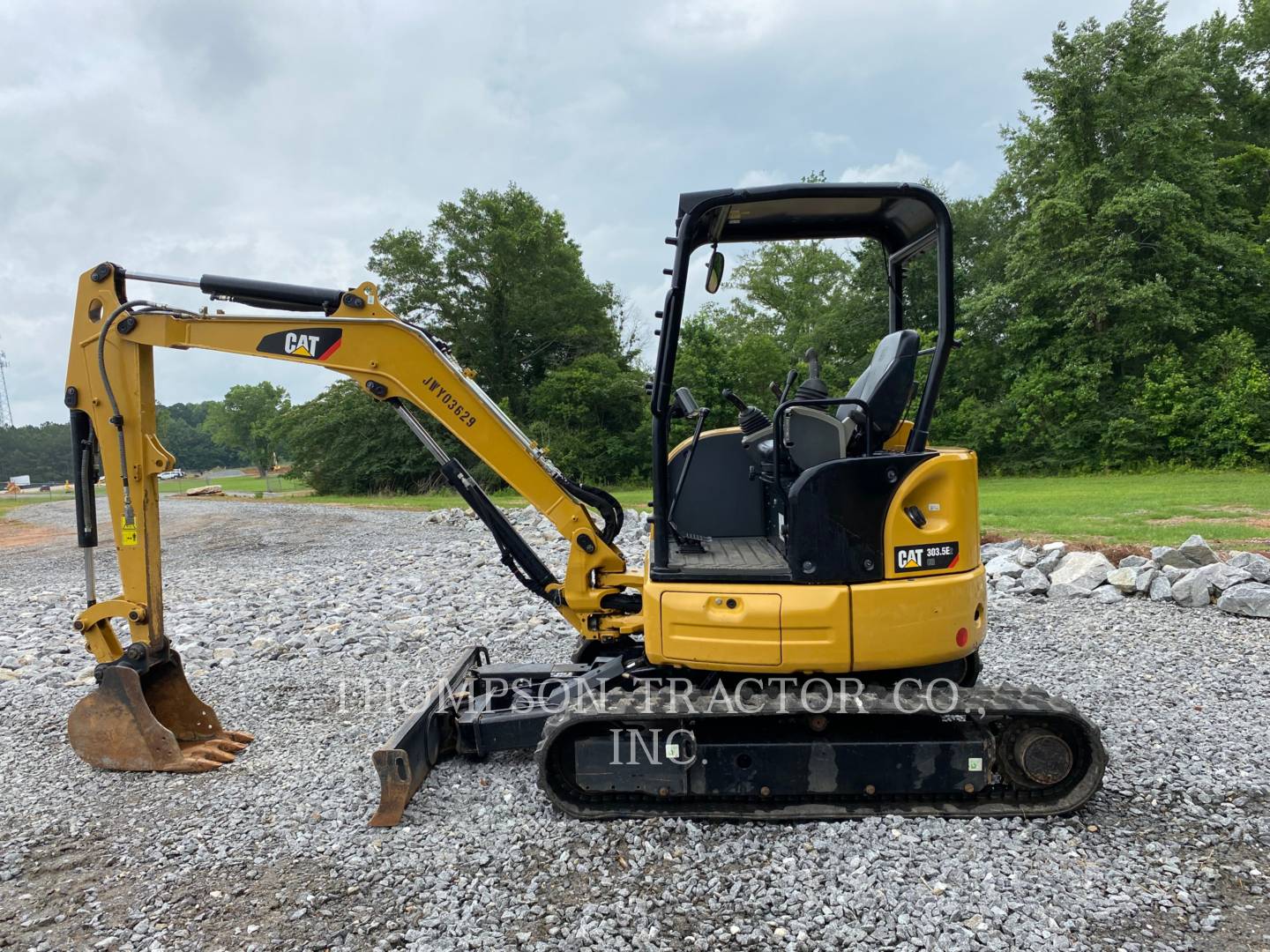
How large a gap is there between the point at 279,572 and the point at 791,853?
10127 mm

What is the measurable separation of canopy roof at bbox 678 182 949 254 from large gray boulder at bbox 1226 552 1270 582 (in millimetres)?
5867

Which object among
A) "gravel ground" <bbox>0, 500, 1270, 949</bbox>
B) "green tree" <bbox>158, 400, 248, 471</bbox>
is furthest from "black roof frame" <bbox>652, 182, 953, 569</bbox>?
"green tree" <bbox>158, 400, 248, 471</bbox>

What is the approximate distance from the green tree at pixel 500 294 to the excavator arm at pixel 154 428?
33.3 m

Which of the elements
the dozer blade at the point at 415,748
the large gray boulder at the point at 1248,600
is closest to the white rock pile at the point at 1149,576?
the large gray boulder at the point at 1248,600

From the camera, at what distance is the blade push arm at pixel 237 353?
4.38m

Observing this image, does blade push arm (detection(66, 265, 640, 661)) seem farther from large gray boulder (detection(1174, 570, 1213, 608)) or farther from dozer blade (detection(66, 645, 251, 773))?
large gray boulder (detection(1174, 570, 1213, 608))

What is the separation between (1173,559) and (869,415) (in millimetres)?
6537

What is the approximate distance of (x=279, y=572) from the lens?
454 inches

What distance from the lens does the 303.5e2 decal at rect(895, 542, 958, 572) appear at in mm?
3609

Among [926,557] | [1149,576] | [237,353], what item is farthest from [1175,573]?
[237,353]

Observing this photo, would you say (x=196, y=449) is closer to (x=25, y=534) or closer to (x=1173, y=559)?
(x=25, y=534)

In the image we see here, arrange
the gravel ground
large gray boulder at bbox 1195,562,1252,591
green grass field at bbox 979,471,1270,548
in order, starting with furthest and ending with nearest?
green grass field at bbox 979,471,1270,548 → large gray boulder at bbox 1195,562,1252,591 → the gravel ground

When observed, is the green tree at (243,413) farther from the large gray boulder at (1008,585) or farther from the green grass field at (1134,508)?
the large gray boulder at (1008,585)

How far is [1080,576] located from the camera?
323 inches
